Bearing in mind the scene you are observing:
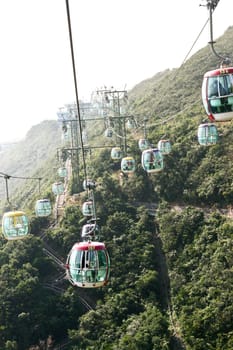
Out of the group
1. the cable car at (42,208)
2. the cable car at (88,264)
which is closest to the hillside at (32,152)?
the cable car at (42,208)

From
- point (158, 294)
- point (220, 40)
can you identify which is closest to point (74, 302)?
point (158, 294)

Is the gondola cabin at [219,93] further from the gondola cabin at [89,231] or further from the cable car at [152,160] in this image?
the cable car at [152,160]

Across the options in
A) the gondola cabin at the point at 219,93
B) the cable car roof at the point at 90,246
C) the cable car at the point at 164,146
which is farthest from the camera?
the cable car at the point at 164,146

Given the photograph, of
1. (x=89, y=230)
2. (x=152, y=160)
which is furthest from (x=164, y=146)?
(x=89, y=230)

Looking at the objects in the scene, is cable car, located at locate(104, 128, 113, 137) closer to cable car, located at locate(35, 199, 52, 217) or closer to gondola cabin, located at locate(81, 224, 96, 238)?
cable car, located at locate(35, 199, 52, 217)

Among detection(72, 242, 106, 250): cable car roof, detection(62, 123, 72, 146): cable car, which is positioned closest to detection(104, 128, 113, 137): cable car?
detection(62, 123, 72, 146): cable car

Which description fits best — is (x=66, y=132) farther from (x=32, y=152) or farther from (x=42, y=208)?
(x=32, y=152)
